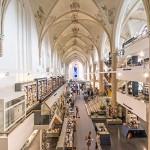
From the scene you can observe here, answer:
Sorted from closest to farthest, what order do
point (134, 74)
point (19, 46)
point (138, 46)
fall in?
point (138, 46) < point (134, 74) < point (19, 46)

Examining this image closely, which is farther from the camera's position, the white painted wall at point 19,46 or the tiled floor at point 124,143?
the tiled floor at point 124,143

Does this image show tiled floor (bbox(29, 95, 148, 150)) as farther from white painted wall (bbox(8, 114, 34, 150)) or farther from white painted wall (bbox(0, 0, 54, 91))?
white painted wall (bbox(0, 0, 54, 91))

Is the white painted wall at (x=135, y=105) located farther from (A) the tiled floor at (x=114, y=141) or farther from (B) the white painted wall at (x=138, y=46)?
(B) the white painted wall at (x=138, y=46)

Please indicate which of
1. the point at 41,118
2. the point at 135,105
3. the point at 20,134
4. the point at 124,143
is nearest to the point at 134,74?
the point at 135,105

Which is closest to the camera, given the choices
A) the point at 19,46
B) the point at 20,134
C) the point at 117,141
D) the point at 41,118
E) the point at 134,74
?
the point at 20,134

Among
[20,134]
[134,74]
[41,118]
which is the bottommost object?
[20,134]

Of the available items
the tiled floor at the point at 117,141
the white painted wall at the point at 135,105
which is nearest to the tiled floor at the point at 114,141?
the tiled floor at the point at 117,141

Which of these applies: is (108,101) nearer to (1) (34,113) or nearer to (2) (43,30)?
(2) (43,30)

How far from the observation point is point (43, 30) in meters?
16.3

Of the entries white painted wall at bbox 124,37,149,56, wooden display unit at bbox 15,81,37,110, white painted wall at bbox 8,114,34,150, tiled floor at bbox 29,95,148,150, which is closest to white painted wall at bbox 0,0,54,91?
wooden display unit at bbox 15,81,37,110

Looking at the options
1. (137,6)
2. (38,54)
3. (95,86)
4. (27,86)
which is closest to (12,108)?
(27,86)

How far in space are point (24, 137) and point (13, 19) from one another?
6412mm

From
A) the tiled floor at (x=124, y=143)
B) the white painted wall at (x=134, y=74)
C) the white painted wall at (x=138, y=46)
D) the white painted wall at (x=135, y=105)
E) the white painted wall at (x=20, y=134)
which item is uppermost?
the white painted wall at (x=138, y=46)

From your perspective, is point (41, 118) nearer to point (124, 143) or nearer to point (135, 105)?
point (135, 105)
